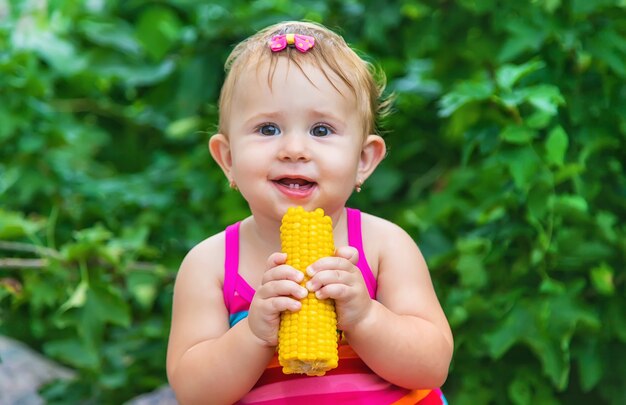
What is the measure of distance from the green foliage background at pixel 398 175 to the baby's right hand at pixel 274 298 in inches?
45.3

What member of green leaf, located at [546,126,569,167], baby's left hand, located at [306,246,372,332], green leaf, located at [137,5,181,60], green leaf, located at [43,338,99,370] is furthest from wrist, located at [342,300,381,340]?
green leaf, located at [137,5,181,60]

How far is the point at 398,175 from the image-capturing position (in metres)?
3.96

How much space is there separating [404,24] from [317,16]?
1.11 feet

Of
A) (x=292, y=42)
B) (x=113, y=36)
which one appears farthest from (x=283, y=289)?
(x=113, y=36)

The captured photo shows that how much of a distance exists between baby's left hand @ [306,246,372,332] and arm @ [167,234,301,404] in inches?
1.8

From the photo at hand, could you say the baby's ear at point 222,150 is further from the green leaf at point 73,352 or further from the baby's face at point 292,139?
the green leaf at point 73,352

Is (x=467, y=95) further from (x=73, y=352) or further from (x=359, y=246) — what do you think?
(x=73, y=352)

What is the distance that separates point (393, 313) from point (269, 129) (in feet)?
1.38

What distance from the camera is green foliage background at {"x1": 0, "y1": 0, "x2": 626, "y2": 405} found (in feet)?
10.4

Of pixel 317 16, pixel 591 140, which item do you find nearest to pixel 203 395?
pixel 591 140

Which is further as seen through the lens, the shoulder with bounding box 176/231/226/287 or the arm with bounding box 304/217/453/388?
the shoulder with bounding box 176/231/226/287

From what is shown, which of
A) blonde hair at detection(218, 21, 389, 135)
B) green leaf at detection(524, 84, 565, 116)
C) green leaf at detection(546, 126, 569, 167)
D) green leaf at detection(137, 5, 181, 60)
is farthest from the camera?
green leaf at detection(137, 5, 181, 60)

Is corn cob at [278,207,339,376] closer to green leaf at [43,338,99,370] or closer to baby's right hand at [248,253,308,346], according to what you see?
baby's right hand at [248,253,308,346]

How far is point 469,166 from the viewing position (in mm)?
3635
